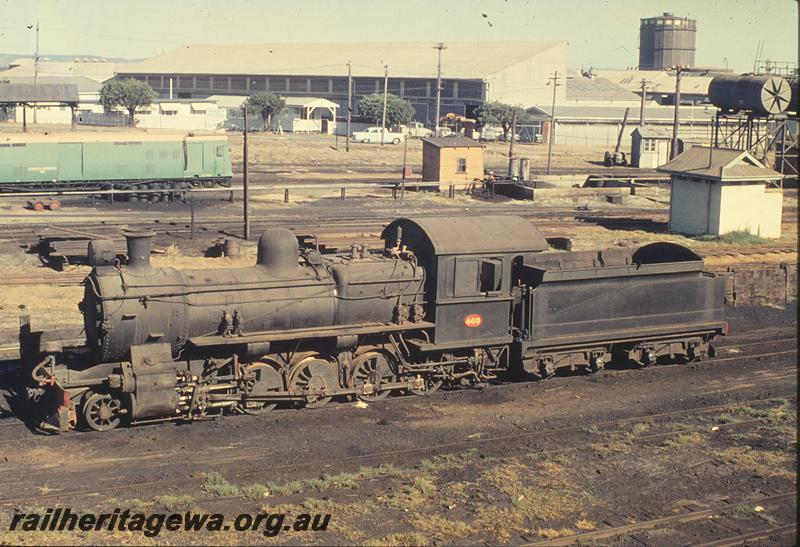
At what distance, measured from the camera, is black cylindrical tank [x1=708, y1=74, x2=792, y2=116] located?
59.7 m

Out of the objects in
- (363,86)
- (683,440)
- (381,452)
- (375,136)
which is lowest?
(381,452)

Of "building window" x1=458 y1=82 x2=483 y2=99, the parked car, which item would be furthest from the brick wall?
"building window" x1=458 y1=82 x2=483 y2=99

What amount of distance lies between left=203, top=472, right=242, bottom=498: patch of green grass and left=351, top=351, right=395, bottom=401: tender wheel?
4639mm

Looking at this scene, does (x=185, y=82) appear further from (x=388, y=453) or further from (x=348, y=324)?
(x=388, y=453)

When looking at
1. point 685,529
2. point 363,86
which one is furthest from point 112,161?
point 363,86

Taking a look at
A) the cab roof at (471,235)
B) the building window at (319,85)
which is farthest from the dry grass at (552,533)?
the building window at (319,85)

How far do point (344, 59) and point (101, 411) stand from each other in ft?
422

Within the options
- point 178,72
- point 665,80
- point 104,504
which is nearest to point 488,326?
point 104,504

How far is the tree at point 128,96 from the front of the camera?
99.6m

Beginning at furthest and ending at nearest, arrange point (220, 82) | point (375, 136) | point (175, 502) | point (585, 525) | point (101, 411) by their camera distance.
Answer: point (220, 82) → point (375, 136) → point (101, 411) → point (175, 502) → point (585, 525)

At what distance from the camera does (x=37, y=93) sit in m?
64.9

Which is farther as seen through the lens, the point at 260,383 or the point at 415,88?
the point at 415,88

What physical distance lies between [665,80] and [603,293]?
141m

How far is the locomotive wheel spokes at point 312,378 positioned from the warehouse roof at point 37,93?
50.2 m
